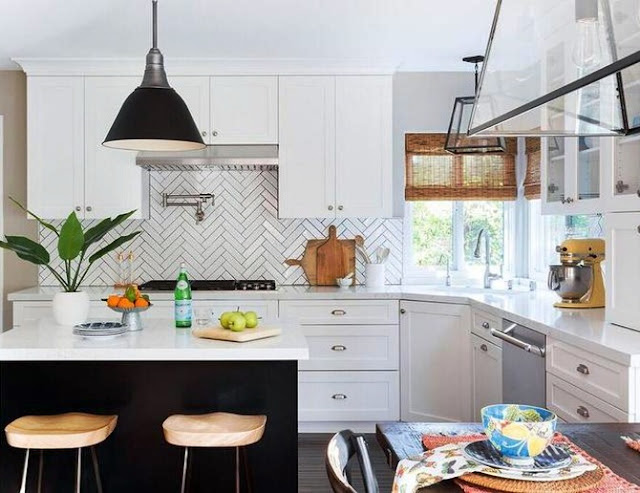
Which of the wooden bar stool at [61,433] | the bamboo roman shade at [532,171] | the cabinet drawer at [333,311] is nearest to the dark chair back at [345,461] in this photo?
the wooden bar stool at [61,433]

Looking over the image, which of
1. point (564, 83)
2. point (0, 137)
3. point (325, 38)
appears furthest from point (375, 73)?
point (564, 83)

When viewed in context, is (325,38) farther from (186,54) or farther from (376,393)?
(376,393)

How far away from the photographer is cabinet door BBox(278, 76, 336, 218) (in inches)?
190

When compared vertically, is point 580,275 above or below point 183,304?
above

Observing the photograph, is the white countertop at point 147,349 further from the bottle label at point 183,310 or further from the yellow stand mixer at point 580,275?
the yellow stand mixer at point 580,275

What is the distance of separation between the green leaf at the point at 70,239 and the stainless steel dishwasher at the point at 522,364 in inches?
81.6

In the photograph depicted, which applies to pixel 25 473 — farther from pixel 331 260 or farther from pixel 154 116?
pixel 331 260

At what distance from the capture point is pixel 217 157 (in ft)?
15.4

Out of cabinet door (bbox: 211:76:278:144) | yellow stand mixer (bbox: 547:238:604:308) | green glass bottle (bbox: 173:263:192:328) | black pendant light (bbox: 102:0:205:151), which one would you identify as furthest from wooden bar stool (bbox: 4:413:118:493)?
A: cabinet door (bbox: 211:76:278:144)

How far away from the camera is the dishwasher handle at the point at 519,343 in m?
Answer: 3.12

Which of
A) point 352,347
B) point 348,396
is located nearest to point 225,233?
point 352,347

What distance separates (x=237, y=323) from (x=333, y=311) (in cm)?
180

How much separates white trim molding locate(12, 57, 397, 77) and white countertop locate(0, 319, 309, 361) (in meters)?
2.44

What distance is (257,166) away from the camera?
4906mm
